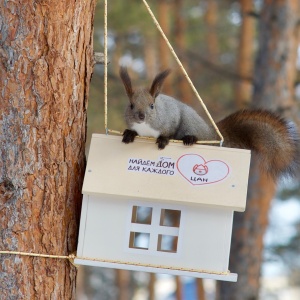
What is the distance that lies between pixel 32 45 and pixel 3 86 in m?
0.17

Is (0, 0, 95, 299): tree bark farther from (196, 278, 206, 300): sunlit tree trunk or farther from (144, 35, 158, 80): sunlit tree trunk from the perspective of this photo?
(144, 35, 158, 80): sunlit tree trunk

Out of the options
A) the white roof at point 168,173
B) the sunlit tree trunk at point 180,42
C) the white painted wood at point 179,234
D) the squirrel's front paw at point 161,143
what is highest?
the sunlit tree trunk at point 180,42

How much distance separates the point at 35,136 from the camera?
2.23m

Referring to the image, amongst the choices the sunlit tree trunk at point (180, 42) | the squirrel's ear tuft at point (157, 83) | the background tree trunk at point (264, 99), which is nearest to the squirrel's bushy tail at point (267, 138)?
the squirrel's ear tuft at point (157, 83)

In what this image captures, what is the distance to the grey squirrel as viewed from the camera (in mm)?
2648

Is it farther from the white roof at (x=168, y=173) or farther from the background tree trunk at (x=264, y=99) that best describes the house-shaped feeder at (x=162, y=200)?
the background tree trunk at (x=264, y=99)

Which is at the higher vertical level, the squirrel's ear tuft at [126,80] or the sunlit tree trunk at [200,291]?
the squirrel's ear tuft at [126,80]

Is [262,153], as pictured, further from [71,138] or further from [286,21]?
[286,21]

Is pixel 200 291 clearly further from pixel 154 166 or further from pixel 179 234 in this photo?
pixel 154 166

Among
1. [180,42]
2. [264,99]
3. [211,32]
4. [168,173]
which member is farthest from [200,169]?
[211,32]

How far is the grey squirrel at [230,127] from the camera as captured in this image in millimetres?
2648

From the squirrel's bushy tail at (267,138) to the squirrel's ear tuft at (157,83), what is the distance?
17.7 inches

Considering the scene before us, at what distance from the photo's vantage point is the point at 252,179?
6012 millimetres

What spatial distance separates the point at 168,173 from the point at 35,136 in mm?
478
